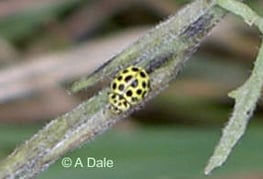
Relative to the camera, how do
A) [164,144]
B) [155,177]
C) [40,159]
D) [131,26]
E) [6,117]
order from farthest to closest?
[131,26], [6,117], [164,144], [155,177], [40,159]

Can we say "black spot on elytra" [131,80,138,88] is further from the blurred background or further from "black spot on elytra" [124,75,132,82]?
the blurred background

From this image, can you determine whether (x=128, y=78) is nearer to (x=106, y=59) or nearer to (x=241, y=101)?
(x=241, y=101)

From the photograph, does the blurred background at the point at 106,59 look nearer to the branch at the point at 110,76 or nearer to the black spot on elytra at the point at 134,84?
the black spot on elytra at the point at 134,84

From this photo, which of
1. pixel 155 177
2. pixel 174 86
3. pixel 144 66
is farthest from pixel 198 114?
pixel 144 66

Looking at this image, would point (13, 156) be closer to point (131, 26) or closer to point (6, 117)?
point (6, 117)

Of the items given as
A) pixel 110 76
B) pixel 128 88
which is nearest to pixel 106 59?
pixel 128 88

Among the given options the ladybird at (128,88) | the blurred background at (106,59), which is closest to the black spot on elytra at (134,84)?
the ladybird at (128,88)

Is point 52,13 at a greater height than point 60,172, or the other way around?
point 52,13

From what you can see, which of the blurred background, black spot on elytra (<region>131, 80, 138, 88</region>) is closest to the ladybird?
black spot on elytra (<region>131, 80, 138, 88</region>)
